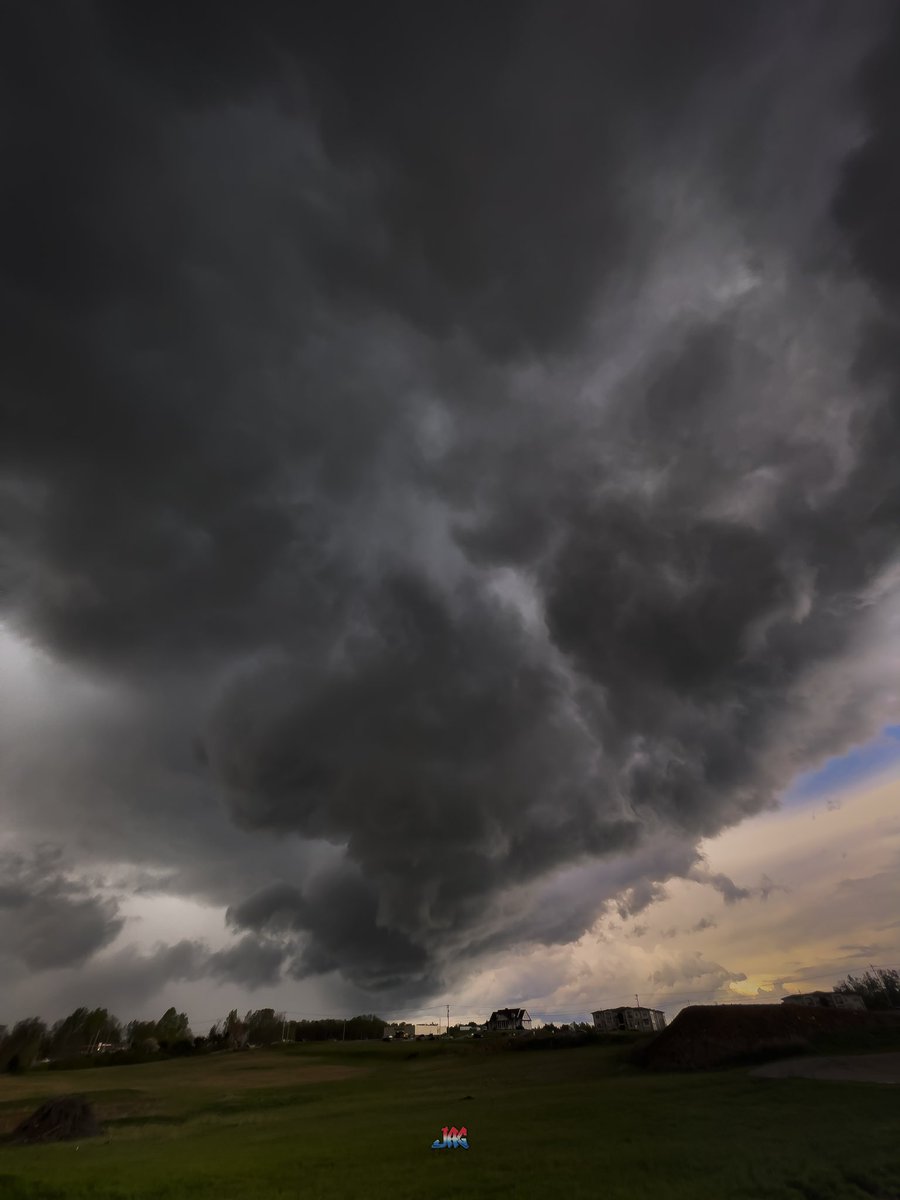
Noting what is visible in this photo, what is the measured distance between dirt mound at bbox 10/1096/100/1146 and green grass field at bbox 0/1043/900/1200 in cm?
279

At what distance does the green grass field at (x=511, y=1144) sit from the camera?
27.5 metres

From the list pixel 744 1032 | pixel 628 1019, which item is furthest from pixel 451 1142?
pixel 628 1019

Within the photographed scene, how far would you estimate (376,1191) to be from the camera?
91.9 ft

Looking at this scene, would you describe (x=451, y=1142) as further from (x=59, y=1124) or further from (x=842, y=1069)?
(x=842, y=1069)

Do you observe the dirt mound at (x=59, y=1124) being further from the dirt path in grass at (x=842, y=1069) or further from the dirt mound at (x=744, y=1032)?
the dirt path in grass at (x=842, y=1069)

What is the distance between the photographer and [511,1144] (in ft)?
118

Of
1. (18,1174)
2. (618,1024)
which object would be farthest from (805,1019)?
(618,1024)

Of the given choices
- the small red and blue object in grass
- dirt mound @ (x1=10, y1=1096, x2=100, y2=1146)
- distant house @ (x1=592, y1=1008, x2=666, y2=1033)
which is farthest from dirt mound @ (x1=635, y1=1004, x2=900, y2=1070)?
distant house @ (x1=592, y1=1008, x2=666, y2=1033)

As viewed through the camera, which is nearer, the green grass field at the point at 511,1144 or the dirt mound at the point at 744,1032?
the green grass field at the point at 511,1144

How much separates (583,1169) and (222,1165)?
21.2 m

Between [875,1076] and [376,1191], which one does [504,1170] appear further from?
[875,1076]

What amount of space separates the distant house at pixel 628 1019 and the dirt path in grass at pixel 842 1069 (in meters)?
118

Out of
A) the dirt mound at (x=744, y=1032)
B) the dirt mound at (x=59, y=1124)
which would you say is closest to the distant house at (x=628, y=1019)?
the dirt mound at (x=744, y=1032)

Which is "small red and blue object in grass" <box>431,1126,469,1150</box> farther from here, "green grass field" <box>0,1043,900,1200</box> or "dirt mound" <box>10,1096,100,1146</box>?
Answer: "dirt mound" <box>10,1096,100,1146</box>
